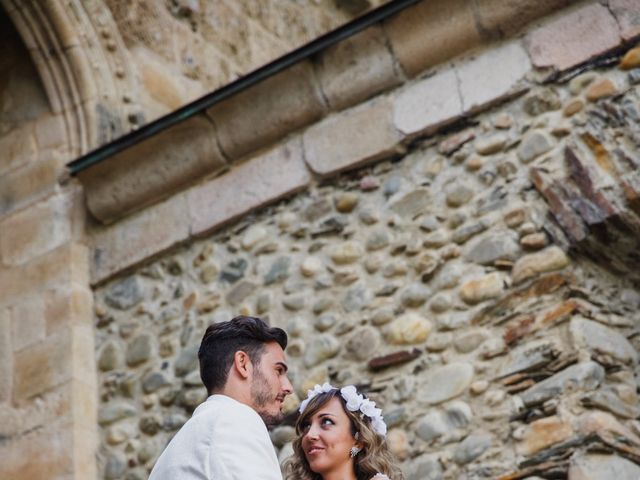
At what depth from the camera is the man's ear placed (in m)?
3.64

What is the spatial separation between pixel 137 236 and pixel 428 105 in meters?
1.67

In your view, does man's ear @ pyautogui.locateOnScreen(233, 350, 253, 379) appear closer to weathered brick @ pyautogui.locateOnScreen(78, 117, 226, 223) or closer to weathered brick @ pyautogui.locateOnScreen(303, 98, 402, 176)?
weathered brick @ pyautogui.locateOnScreen(303, 98, 402, 176)

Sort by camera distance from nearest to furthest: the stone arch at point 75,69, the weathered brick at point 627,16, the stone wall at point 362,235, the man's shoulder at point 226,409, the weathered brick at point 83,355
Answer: the man's shoulder at point 226,409
the stone wall at point 362,235
the weathered brick at point 627,16
the weathered brick at point 83,355
the stone arch at point 75,69

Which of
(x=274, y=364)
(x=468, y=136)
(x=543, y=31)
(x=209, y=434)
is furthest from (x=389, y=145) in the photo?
(x=209, y=434)

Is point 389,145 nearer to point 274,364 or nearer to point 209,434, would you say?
point 274,364

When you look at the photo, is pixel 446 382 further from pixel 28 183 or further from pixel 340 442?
pixel 28 183

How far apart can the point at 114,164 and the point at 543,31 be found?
224 cm

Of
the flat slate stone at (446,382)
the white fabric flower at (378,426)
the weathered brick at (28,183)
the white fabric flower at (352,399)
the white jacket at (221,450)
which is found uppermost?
the weathered brick at (28,183)

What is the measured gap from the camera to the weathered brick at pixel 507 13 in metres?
5.92

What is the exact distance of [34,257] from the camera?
702 centimetres

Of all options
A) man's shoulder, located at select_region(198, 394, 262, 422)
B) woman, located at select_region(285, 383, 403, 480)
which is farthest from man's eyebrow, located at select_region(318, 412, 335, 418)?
man's shoulder, located at select_region(198, 394, 262, 422)

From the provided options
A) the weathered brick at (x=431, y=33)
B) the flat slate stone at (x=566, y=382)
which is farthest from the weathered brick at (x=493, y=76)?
the flat slate stone at (x=566, y=382)

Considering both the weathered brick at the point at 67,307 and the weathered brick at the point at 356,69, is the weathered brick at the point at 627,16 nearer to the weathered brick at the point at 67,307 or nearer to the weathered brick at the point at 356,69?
the weathered brick at the point at 356,69

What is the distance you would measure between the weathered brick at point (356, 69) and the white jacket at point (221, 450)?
306cm
